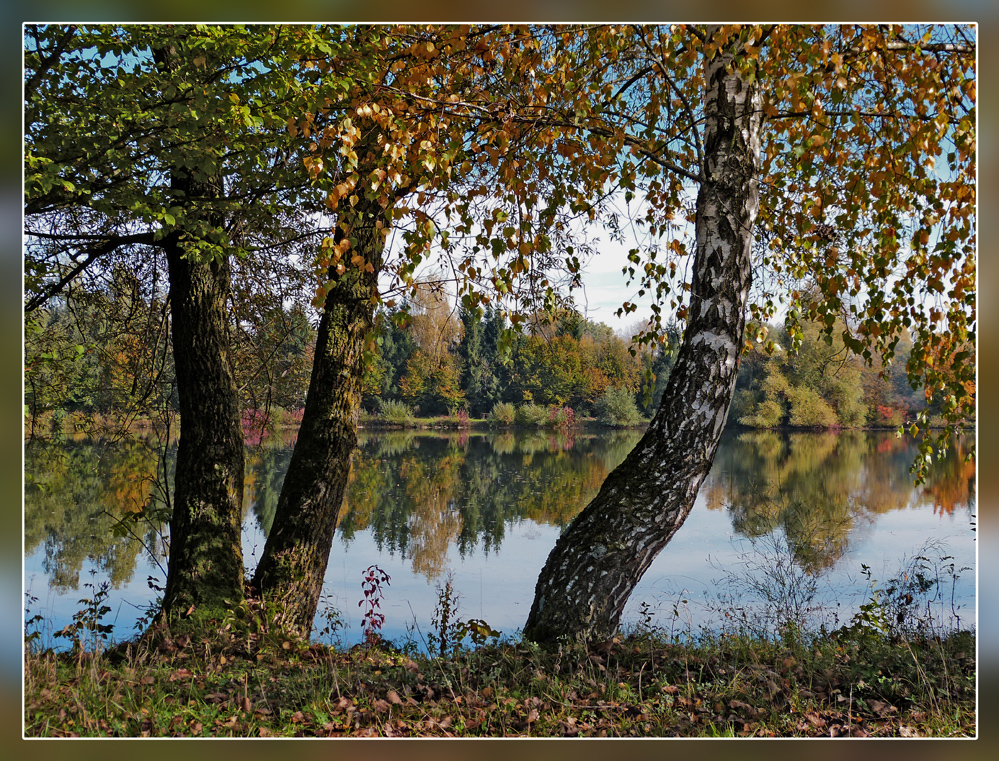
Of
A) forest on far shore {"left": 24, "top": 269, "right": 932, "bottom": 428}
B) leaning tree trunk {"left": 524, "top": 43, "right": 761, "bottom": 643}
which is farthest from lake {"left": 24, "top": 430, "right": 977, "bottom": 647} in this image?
leaning tree trunk {"left": 524, "top": 43, "right": 761, "bottom": 643}

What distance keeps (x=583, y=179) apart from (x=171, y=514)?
3.28 metres

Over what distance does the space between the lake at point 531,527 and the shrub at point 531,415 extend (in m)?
0.13

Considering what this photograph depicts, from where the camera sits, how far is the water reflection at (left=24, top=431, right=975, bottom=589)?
17.8ft

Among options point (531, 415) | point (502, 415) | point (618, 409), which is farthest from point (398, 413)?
point (618, 409)

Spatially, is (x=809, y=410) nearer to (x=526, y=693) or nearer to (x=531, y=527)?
(x=531, y=527)

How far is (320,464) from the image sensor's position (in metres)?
4.04

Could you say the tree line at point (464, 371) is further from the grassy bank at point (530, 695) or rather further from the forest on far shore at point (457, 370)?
the grassy bank at point (530, 695)

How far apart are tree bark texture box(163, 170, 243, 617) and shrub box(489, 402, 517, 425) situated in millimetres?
1798

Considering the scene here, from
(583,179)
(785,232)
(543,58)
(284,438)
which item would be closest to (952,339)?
(785,232)

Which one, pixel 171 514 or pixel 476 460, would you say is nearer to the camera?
pixel 171 514

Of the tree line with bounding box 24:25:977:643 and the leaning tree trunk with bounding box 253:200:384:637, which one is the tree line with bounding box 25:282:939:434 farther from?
the tree line with bounding box 24:25:977:643

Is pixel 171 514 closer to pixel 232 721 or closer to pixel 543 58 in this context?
pixel 232 721

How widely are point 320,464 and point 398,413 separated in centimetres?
115

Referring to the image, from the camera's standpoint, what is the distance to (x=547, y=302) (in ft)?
13.5
